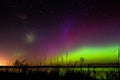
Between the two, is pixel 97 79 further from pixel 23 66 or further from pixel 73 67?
pixel 23 66

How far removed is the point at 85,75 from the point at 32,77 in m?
4.95

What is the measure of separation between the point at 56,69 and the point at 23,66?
331 centimetres

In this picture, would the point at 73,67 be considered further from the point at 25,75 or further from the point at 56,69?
the point at 25,75

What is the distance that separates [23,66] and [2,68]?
314 centimetres

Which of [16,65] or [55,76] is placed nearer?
[55,76]

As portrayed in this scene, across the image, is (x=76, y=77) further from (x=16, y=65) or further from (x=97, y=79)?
(x=16, y=65)

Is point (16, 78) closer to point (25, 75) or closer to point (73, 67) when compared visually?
point (25, 75)

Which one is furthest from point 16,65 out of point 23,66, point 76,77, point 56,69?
point 76,77

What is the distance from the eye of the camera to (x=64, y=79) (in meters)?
34.5

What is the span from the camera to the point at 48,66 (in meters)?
36.5

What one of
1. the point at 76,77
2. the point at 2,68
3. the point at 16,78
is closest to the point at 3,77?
the point at 16,78

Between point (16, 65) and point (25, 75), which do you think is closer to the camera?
point (25, 75)

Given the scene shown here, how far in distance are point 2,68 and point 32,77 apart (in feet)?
16.3

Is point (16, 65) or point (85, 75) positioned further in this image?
point (16, 65)
